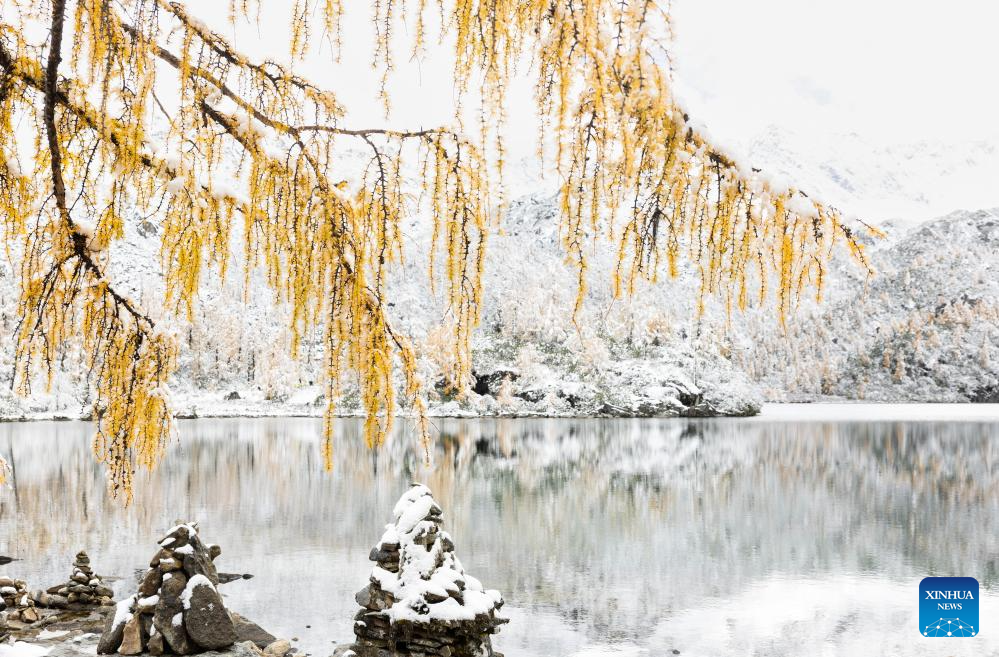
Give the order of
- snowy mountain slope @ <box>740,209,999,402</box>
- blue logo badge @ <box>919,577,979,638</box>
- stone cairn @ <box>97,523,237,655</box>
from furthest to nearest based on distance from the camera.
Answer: snowy mountain slope @ <box>740,209,999,402</box> < blue logo badge @ <box>919,577,979,638</box> < stone cairn @ <box>97,523,237,655</box>

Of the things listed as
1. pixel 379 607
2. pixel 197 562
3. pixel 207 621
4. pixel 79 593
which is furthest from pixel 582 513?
pixel 197 562

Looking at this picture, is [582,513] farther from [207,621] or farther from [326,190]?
[326,190]

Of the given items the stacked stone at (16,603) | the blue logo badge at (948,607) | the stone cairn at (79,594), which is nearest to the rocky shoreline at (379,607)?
the stacked stone at (16,603)

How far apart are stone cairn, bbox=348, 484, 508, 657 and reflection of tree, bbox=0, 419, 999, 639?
639 centimetres

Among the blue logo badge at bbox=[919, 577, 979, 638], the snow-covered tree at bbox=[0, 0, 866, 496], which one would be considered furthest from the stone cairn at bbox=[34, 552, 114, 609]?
the blue logo badge at bbox=[919, 577, 979, 638]

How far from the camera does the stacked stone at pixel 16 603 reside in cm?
1212

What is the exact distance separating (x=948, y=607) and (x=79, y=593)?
18.6 meters

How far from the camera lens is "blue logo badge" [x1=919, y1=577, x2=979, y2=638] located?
52.0 ft

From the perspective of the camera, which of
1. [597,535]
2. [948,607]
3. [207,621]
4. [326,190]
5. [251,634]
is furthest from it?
[597,535]

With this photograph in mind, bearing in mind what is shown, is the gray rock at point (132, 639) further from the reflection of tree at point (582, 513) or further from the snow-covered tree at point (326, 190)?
the snow-covered tree at point (326, 190)

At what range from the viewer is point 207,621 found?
977 cm

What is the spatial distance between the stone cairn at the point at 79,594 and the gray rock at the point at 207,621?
Answer: 547cm

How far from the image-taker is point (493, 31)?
1778 mm

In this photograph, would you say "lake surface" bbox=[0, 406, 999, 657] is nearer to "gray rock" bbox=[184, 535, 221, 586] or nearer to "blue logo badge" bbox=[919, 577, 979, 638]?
"blue logo badge" bbox=[919, 577, 979, 638]
